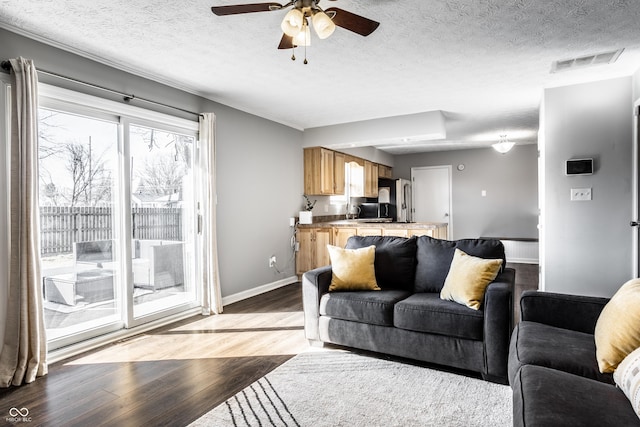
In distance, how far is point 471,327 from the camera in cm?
247

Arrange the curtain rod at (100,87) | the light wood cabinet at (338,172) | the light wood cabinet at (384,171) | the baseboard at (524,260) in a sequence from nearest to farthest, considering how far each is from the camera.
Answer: the curtain rod at (100,87) → the light wood cabinet at (338,172) → the baseboard at (524,260) → the light wood cabinet at (384,171)

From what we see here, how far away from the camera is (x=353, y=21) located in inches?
82.8

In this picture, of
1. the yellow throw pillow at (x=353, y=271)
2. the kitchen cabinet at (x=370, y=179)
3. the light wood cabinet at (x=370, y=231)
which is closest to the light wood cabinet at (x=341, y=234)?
the light wood cabinet at (x=370, y=231)

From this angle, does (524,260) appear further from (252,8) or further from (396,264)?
(252,8)

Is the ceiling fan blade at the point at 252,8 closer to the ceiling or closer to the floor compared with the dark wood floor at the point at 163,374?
closer to the ceiling

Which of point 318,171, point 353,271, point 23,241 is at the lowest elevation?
point 353,271

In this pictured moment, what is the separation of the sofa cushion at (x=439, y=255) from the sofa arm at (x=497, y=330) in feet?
1.89

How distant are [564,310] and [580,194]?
2.24 metres

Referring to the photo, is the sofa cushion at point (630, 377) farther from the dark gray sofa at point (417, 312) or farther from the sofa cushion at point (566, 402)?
the dark gray sofa at point (417, 312)

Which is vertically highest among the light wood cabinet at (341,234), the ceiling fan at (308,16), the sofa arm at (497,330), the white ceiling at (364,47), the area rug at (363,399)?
the white ceiling at (364,47)

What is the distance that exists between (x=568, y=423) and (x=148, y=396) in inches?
87.8

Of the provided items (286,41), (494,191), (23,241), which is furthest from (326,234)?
(494,191)

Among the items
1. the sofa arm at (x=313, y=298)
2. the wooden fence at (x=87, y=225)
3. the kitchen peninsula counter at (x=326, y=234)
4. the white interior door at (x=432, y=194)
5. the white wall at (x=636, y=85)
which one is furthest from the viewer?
the white interior door at (x=432, y=194)

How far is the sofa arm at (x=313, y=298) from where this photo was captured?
121 inches
